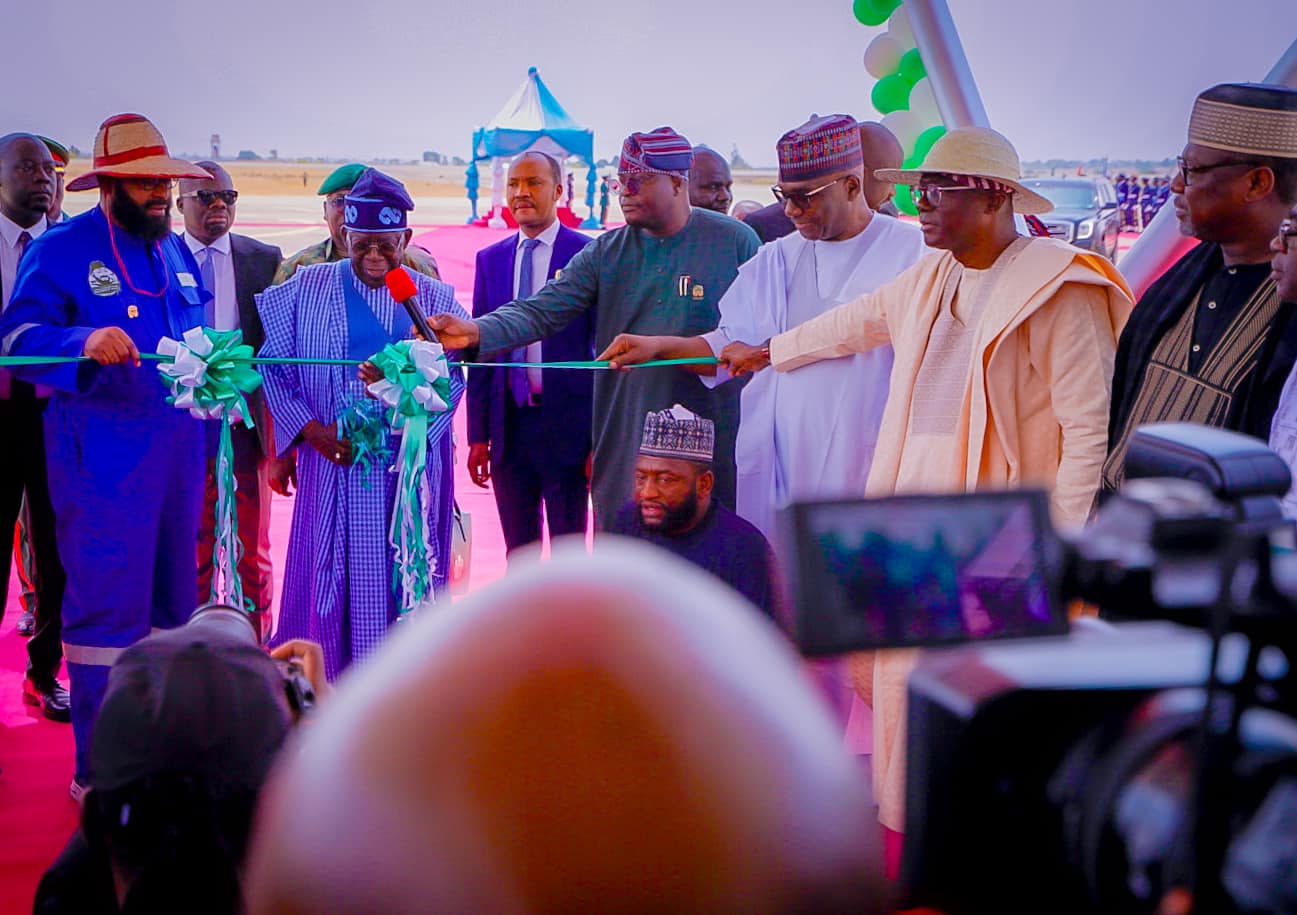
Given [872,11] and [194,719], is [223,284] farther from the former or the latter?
[194,719]

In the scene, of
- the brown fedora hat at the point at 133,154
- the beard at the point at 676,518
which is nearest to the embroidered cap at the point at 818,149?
the beard at the point at 676,518

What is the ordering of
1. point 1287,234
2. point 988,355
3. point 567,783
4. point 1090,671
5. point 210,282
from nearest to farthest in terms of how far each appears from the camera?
1. point 567,783
2. point 1090,671
3. point 1287,234
4. point 988,355
5. point 210,282

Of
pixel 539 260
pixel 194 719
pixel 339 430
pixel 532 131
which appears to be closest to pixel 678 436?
pixel 339 430

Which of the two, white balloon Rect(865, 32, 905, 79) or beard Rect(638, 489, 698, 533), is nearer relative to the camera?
beard Rect(638, 489, 698, 533)

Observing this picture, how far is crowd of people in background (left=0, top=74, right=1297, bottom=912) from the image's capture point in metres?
0.42

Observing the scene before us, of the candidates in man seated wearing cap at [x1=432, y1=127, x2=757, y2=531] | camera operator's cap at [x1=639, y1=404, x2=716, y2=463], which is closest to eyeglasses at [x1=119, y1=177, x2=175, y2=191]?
man seated wearing cap at [x1=432, y1=127, x2=757, y2=531]

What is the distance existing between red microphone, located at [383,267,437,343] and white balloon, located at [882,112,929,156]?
350 centimetres

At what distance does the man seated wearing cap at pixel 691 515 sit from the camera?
364 cm

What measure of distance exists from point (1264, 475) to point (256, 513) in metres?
4.54

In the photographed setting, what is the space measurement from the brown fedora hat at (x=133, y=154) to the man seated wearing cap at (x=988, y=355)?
1.97m

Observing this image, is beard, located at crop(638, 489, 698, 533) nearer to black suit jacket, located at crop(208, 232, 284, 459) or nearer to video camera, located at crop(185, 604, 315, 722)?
black suit jacket, located at crop(208, 232, 284, 459)

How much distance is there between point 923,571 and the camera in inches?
23.9

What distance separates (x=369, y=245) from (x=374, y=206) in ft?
0.37

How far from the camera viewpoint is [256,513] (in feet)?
15.6
